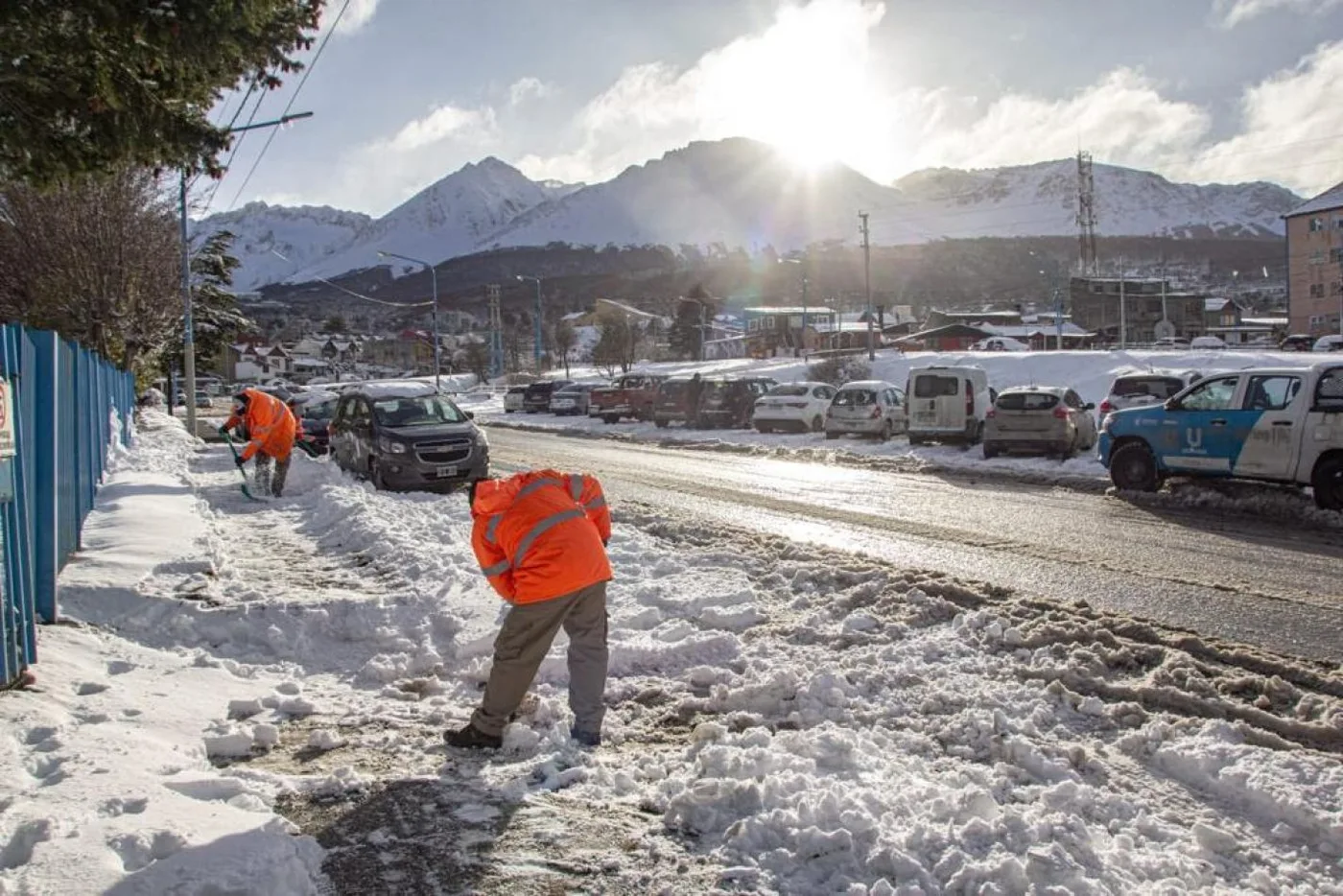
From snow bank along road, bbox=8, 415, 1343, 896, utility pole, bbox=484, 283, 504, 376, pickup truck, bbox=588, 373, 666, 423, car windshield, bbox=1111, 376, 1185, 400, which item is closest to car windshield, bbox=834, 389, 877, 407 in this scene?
car windshield, bbox=1111, 376, 1185, 400

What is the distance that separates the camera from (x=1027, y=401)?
18.6m

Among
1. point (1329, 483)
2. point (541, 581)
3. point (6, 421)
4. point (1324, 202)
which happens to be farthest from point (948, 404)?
point (1324, 202)

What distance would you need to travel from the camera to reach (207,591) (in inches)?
295

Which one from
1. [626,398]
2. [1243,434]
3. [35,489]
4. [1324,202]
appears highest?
[1324,202]

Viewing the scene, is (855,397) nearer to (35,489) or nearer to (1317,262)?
(35,489)

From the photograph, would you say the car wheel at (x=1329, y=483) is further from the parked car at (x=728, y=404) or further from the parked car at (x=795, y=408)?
the parked car at (x=728, y=404)

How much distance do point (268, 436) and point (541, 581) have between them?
1063cm

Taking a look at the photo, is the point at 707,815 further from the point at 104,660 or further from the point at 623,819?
the point at 104,660

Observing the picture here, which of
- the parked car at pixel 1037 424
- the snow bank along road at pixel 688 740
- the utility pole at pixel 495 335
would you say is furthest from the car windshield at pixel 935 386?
the utility pole at pixel 495 335

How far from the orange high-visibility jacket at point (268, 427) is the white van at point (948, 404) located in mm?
13037

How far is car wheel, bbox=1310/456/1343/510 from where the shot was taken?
11.7 m

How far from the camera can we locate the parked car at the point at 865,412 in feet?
76.6

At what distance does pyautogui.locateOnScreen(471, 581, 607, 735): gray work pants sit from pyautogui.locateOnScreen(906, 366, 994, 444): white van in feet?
57.6

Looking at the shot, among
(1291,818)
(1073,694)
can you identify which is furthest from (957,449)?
(1291,818)
